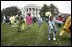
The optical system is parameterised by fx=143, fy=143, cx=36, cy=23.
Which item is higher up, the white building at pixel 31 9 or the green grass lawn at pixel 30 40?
the white building at pixel 31 9

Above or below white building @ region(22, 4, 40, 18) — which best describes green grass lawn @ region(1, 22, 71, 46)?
below

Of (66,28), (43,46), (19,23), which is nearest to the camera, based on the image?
(43,46)

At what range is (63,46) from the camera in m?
6.24

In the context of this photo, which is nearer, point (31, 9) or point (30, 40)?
point (30, 40)

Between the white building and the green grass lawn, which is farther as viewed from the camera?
the white building

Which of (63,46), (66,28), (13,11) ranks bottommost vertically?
(63,46)

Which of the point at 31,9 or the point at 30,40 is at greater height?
the point at 31,9

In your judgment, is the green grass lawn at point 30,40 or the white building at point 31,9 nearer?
the green grass lawn at point 30,40

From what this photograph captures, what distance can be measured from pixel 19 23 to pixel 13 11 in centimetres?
6544

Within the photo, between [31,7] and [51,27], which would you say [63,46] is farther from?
[31,7]

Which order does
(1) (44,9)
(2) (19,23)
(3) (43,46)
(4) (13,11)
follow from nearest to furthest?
(3) (43,46) < (2) (19,23) < (1) (44,9) < (4) (13,11)

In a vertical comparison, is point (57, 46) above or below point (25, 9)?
below

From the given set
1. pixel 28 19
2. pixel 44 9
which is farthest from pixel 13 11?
pixel 28 19

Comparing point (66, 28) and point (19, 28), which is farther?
point (19, 28)
